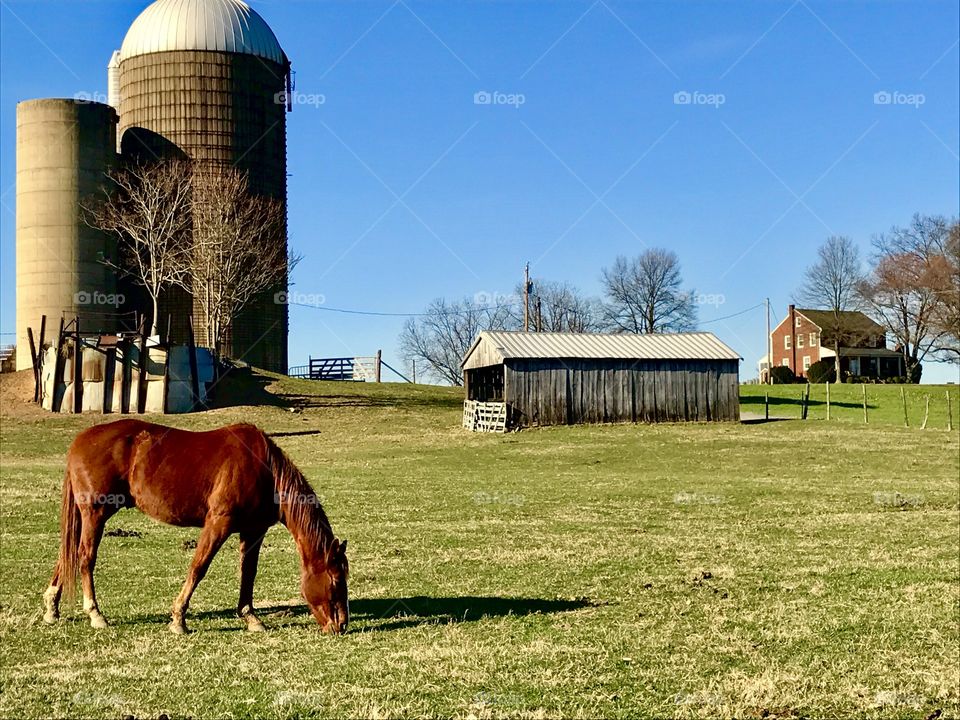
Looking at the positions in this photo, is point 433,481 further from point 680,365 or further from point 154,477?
point 680,365

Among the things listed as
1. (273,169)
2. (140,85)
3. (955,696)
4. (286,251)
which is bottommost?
(955,696)

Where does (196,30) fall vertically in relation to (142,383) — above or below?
above

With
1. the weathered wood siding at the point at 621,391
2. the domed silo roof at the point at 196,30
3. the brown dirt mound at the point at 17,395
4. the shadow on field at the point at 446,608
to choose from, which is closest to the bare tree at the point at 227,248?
the domed silo roof at the point at 196,30

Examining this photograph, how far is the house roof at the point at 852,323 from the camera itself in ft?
307

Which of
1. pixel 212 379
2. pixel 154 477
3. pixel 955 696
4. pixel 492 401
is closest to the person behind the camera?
pixel 955 696

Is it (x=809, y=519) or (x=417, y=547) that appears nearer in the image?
(x=417, y=547)

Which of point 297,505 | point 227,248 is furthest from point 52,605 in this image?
point 227,248

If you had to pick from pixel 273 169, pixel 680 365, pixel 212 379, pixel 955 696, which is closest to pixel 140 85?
pixel 273 169

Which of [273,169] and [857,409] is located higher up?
[273,169]

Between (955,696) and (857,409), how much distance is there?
5993 centimetres

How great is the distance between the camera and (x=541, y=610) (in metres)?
11.0

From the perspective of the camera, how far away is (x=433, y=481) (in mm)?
27031

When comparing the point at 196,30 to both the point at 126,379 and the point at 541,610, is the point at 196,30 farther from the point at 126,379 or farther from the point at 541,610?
the point at 541,610

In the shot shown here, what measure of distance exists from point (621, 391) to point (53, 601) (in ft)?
132
